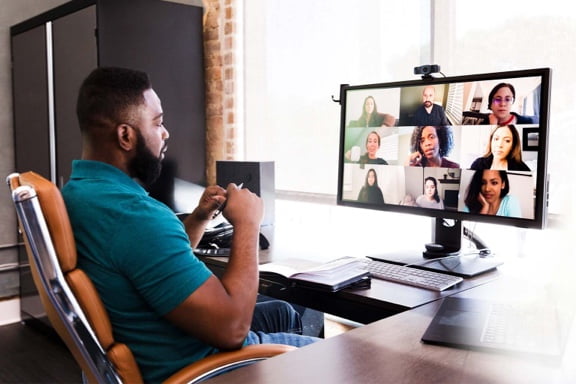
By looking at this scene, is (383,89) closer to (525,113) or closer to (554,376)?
(525,113)

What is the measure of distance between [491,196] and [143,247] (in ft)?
3.55

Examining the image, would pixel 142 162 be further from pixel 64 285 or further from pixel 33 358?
pixel 33 358

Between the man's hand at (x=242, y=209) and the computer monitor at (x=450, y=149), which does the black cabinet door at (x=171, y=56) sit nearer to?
the computer monitor at (x=450, y=149)

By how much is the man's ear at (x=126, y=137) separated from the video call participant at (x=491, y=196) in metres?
1.03

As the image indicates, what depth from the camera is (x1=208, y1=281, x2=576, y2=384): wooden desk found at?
3.40 ft

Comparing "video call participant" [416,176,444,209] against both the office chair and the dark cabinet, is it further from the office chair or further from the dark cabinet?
the dark cabinet

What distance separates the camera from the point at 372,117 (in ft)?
7.00

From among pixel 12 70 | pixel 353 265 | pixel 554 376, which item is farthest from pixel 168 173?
pixel 554 376

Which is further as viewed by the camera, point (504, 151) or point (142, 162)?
point (504, 151)

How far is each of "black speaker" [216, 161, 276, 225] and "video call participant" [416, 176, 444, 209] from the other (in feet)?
3.27

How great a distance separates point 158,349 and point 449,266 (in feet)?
3.22

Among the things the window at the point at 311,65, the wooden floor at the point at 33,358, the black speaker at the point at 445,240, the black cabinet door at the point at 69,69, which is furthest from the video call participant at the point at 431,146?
the wooden floor at the point at 33,358

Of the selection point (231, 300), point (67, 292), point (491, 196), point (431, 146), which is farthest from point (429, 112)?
point (67, 292)

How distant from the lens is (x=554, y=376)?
1043mm
